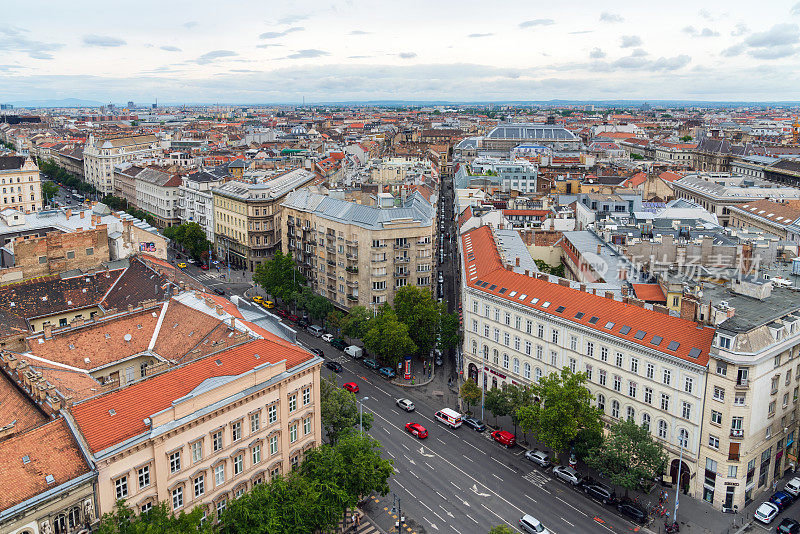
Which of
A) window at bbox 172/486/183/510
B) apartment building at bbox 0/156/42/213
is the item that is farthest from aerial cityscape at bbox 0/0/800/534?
apartment building at bbox 0/156/42/213

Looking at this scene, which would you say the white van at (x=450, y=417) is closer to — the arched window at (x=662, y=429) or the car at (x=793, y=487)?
the arched window at (x=662, y=429)

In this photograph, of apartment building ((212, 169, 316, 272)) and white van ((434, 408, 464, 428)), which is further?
apartment building ((212, 169, 316, 272))

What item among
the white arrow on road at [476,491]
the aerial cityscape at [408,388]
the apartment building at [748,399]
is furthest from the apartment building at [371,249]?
the apartment building at [748,399]

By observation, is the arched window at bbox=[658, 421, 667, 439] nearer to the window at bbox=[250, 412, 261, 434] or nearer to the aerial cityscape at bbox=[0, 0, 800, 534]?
the aerial cityscape at bbox=[0, 0, 800, 534]

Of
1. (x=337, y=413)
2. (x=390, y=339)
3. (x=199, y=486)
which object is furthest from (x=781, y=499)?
(x=199, y=486)

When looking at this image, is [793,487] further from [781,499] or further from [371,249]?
[371,249]

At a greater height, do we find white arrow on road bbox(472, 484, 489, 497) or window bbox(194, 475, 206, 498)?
window bbox(194, 475, 206, 498)

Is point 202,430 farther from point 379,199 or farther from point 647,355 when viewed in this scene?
point 379,199
